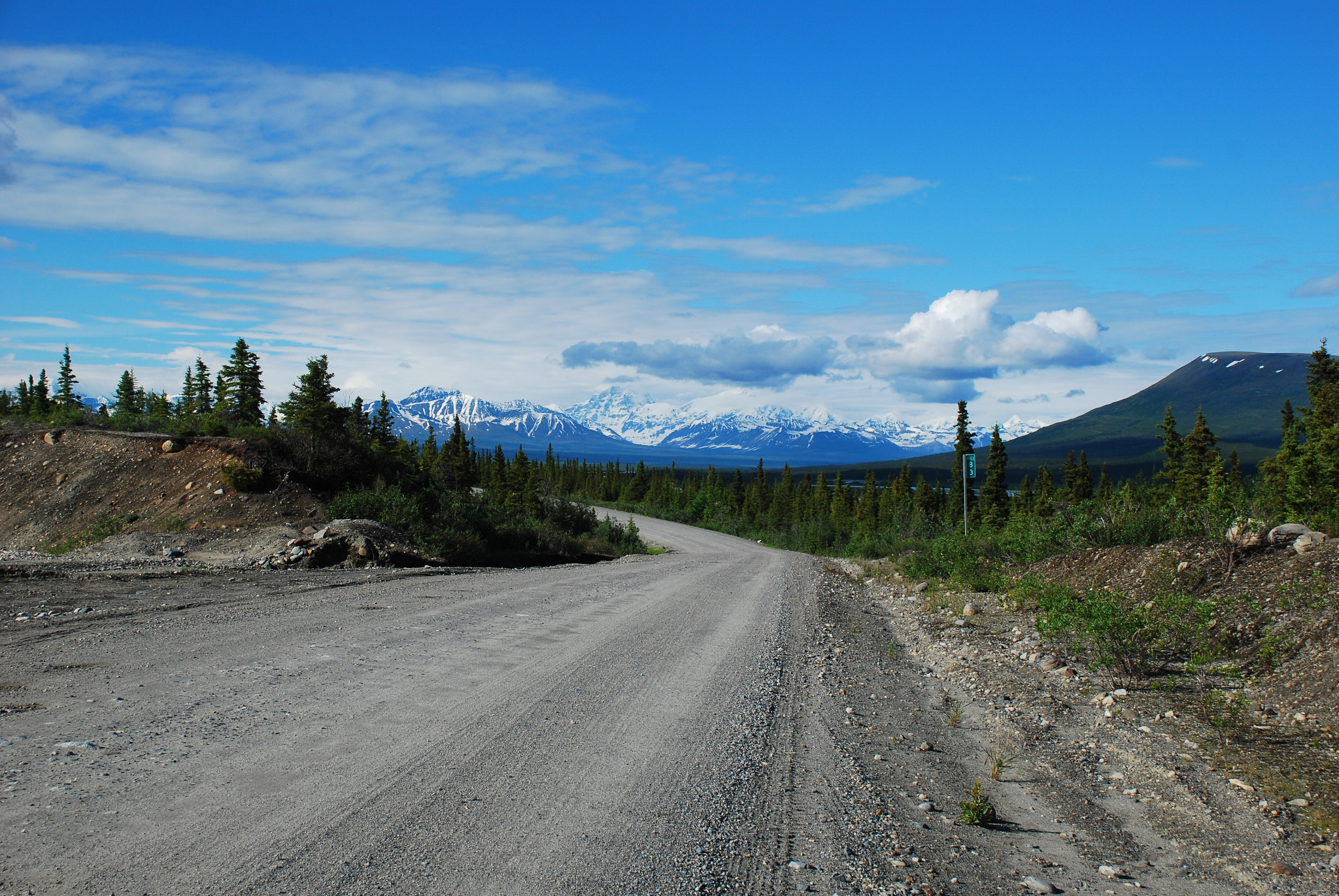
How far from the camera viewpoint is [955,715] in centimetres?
655

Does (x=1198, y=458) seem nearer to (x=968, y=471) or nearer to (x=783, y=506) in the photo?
(x=968, y=471)

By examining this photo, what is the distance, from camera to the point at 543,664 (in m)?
7.82

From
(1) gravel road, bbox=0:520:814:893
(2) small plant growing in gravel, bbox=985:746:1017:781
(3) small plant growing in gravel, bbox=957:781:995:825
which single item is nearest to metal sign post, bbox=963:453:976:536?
(1) gravel road, bbox=0:520:814:893

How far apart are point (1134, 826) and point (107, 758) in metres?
6.42

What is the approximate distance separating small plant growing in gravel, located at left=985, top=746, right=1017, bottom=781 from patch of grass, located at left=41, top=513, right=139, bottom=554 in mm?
20407

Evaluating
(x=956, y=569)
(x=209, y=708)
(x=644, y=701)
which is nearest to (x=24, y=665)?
(x=209, y=708)

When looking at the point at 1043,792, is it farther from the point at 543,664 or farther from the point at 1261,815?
the point at 543,664

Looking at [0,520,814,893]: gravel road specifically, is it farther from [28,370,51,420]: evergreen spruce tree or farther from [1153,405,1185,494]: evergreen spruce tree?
[1153,405,1185,494]: evergreen spruce tree

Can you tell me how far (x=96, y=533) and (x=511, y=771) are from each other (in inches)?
759

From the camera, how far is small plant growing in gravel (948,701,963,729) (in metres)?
6.48

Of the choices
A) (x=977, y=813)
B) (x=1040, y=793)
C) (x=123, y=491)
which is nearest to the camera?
(x=977, y=813)

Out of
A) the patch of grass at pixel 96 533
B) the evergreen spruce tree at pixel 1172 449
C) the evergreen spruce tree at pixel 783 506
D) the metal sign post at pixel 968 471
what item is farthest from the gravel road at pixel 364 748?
the evergreen spruce tree at pixel 783 506

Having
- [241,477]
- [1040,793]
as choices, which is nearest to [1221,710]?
[1040,793]

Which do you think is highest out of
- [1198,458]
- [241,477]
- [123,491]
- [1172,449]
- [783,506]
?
[1172,449]
